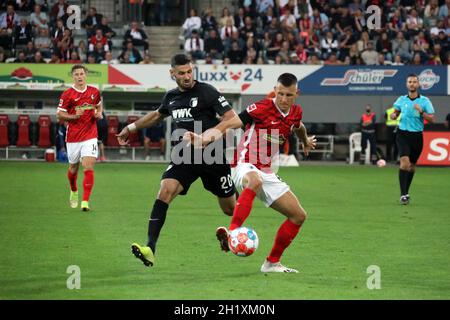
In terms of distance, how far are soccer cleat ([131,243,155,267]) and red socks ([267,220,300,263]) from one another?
119cm

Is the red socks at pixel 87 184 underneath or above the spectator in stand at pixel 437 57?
underneath

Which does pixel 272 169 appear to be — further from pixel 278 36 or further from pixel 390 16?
pixel 390 16

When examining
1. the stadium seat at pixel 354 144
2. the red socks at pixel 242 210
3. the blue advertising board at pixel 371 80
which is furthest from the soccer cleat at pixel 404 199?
the stadium seat at pixel 354 144

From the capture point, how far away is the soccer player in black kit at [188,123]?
10.4 meters

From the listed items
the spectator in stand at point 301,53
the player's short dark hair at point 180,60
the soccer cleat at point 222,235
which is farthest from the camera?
the spectator in stand at point 301,53

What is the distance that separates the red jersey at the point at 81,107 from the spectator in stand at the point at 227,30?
17326 millimetres

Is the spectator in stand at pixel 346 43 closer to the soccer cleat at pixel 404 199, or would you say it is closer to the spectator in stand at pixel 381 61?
the spectator in stand at pixel 381 61

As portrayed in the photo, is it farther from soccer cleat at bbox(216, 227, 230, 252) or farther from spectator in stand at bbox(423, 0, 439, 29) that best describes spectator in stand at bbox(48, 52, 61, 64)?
soccer cleat at bbox(216, 227, 230, 252)

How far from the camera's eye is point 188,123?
35.3 feet

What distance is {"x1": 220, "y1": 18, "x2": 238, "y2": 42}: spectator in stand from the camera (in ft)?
110

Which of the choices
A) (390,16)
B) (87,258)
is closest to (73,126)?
(87,258)

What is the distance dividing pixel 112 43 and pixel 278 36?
578 cm

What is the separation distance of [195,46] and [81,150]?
17139 mm

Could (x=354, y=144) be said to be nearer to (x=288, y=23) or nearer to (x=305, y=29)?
(x=305, y=29)
